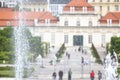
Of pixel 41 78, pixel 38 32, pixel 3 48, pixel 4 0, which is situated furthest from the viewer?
pixel 4 0

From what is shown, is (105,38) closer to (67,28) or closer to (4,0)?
(67,28)

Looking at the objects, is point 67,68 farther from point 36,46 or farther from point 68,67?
point 36,46

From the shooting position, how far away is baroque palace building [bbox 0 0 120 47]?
89.2 meters

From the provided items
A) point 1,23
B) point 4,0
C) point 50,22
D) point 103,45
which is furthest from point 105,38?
point 4,0

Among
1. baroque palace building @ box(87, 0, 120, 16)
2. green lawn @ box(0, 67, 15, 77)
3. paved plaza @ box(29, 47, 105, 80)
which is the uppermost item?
baroque palace building @ box(87, 0, 120, 16)

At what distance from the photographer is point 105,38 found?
295ft

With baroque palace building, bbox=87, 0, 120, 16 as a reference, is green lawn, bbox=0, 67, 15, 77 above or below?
below

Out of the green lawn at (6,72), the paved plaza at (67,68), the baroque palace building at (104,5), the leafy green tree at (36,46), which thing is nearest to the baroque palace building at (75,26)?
the baroque palace building at (104,5)

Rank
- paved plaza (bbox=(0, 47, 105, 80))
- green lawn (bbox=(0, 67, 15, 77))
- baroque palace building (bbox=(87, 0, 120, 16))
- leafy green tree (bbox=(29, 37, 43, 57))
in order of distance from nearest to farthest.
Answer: green lawn (bbox=(0, 67, 15, 77)) → paved plaza (bbox=(0, 47, 105, 80)) → leafy green tree (bbox=(29, 37, 43, 57)) → baroque palace building (bbox=(87, 0, 120, 16))

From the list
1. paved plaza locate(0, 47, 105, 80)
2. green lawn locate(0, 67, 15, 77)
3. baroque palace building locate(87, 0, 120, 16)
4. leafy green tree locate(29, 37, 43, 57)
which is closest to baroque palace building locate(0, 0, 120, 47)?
baroque palace building locate(87, 0, 120, 16)

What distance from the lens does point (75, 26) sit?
295 ft

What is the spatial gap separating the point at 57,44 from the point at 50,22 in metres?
2.96

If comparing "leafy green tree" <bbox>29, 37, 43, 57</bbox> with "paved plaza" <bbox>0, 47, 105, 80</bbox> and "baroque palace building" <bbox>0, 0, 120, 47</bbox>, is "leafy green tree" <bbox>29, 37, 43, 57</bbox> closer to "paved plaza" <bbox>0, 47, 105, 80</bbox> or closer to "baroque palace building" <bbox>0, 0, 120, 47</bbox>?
"paved plaza" <bbox>0, 47, 105, 80</bbox>

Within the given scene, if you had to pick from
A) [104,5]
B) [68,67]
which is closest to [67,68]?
[68,67]
